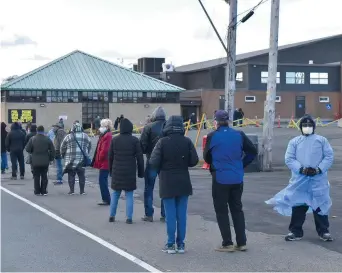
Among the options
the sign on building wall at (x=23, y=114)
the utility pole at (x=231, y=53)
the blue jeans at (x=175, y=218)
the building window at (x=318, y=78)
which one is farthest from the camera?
the building window at (x=318, y=78)

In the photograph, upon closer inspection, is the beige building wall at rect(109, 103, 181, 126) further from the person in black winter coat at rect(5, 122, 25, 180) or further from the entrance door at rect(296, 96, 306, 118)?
the person in black winter coat at rect(5, 122, 25, 180)

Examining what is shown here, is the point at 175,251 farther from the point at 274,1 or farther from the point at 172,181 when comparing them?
the point at 274,1

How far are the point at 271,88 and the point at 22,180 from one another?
28.1 feet

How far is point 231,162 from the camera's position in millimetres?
8922

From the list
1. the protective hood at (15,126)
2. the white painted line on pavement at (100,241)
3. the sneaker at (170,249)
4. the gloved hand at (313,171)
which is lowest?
the white painted line on pavement at (100,241)

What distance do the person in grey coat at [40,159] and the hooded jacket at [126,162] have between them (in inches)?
200

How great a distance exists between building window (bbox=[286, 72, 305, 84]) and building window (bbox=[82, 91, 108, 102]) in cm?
1960

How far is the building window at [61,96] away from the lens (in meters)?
60.5

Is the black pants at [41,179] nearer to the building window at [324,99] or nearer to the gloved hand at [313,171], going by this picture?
the gloved hand at [313,171]

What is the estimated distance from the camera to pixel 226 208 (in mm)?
9008

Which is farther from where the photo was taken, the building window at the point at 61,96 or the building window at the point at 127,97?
the building window at the point at 127,97

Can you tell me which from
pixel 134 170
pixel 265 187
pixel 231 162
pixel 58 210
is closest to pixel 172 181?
pixel 231 162

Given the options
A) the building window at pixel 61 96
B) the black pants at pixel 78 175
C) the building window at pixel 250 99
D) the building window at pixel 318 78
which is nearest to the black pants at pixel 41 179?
the black pants at pixel 78 175

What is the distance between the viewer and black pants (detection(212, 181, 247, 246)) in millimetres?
8969
